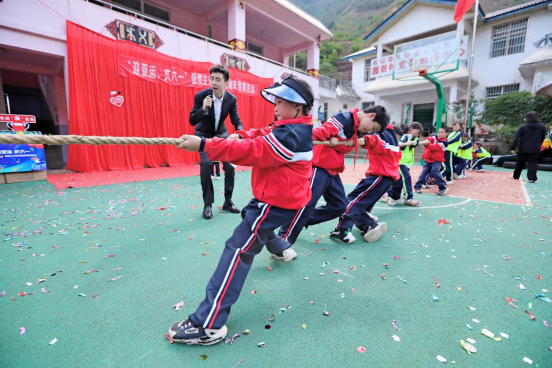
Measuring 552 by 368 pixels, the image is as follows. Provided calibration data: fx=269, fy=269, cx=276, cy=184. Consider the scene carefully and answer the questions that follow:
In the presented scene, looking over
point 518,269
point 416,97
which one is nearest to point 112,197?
point 518,269

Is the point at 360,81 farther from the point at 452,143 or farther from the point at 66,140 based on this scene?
the point at 66,140

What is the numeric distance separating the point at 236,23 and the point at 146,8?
325 centimetres

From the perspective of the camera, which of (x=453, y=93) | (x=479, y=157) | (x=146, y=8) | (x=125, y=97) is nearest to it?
(x=125, y=97)

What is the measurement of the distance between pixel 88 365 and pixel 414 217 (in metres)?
3.79

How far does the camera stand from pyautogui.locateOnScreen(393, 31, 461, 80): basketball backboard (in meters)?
12.7

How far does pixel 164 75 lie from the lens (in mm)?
8383

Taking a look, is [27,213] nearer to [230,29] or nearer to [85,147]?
[85,147]

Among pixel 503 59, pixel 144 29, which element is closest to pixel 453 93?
pixel 503 59

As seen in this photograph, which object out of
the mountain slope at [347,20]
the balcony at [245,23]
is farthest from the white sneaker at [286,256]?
the mountain slope at [347,20]

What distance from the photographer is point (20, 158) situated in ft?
18.3

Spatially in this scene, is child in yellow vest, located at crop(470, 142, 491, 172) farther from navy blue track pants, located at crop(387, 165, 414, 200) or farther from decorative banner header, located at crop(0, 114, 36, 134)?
decorative banner header, located at crop(0, 114, 36, 134)

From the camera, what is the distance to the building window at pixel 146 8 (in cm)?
929

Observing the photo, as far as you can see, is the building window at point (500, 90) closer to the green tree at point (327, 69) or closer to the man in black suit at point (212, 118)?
the man in black suit at point (212, 118)

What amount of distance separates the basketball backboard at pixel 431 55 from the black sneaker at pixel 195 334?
1387 cm
